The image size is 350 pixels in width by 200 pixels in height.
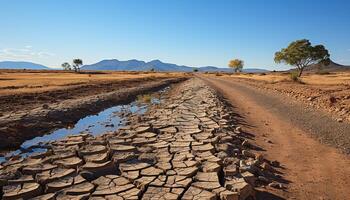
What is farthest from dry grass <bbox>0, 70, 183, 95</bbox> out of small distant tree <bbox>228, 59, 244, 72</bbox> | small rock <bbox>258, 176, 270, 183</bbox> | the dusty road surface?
small distant tree <bbox>228, 59, 244, 72</bbox>

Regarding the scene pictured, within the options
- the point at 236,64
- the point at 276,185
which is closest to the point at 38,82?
the point at 276,185

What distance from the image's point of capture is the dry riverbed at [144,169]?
201 inches

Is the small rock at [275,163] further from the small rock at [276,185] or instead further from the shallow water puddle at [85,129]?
the shallow water puddle at [85,129]

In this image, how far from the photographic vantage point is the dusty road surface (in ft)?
18.3

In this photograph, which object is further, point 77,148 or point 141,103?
point 141,103

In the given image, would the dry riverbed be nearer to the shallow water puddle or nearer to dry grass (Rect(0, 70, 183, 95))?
the shallow water puddle

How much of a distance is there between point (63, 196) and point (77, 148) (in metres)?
2.78

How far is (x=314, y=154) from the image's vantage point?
7.61 metres

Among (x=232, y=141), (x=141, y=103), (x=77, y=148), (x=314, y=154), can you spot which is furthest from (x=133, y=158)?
(x=141, y=103)

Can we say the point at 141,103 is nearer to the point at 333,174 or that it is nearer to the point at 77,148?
the point at 77,148

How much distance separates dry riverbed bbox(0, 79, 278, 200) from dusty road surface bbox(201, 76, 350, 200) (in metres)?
0.37

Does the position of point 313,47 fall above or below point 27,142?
above

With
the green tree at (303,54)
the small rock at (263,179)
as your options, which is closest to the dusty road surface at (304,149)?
the small rock at (263,179)

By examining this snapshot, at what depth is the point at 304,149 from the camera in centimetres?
807
